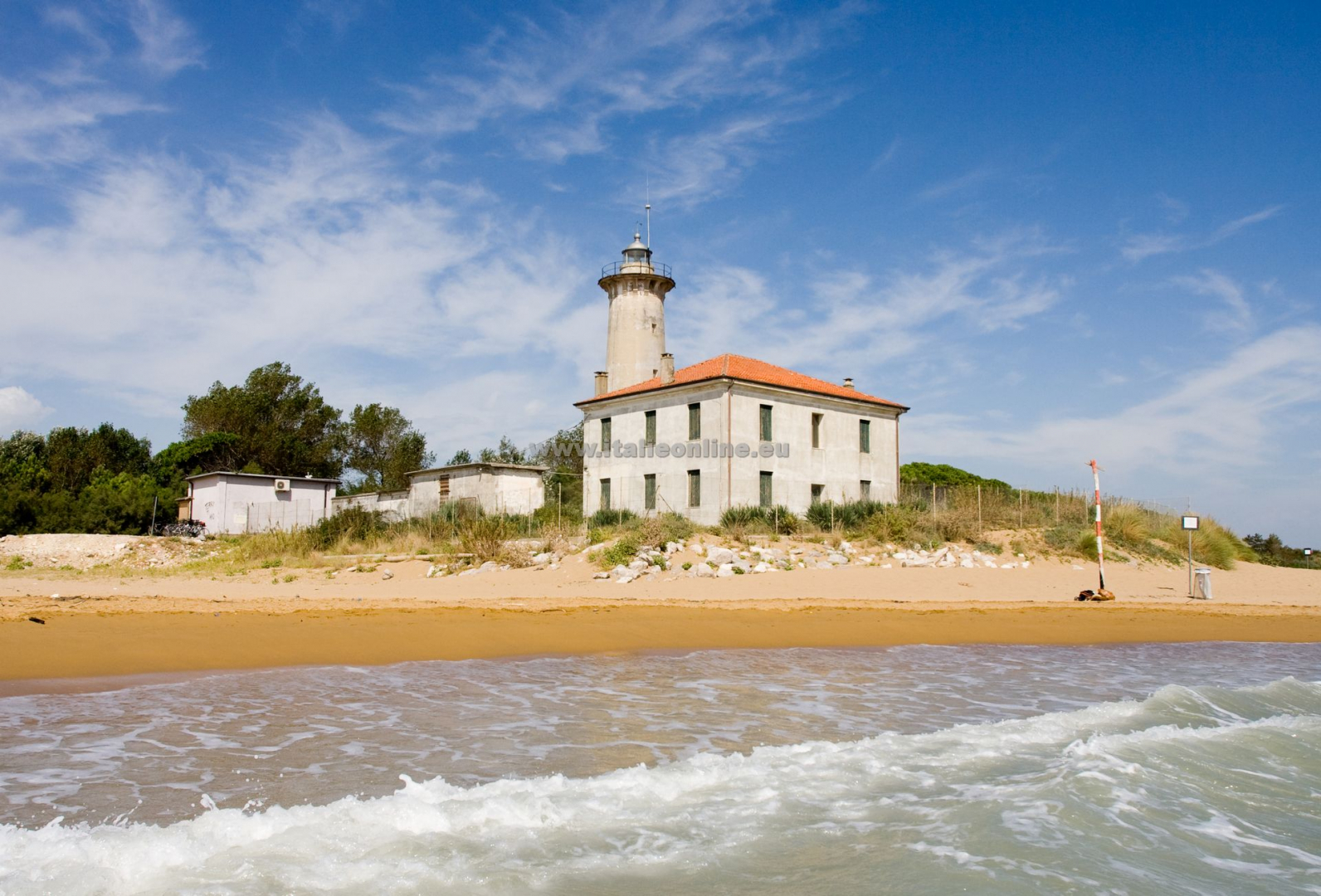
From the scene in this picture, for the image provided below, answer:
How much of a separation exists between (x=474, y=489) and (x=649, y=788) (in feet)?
90.0

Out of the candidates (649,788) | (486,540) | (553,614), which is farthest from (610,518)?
(649,788)

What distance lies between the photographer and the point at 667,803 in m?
4.45

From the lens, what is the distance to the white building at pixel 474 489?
101ft

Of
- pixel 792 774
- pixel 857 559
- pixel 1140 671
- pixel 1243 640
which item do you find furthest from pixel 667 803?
pixel 857 559

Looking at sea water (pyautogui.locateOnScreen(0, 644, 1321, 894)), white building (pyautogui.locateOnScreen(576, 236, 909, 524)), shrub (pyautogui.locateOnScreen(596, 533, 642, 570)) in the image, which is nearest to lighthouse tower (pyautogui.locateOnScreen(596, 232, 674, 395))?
white building (pyautogui.locateOnScreen(576, 236, 909, 524))

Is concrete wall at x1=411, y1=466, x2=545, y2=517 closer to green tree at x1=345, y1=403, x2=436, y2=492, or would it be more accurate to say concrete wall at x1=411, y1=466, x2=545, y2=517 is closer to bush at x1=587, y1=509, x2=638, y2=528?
bush at x1=587, y1=509, x2=638, y2=528

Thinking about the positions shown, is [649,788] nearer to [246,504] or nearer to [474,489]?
[474,489]

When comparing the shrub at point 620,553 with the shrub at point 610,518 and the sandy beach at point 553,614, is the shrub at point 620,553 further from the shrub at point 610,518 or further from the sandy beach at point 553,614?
the shrub at point 610,518

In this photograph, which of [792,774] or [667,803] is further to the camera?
[792,774]

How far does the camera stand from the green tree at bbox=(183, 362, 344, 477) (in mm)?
48844

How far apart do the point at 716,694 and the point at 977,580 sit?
12424 millimetres

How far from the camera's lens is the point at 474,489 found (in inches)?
1232

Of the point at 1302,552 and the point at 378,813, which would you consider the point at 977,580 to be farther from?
the point at 1302,552

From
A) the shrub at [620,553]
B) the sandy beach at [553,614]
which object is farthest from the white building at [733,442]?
the sandy beach at [553,614]
